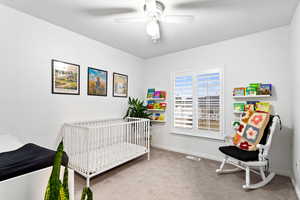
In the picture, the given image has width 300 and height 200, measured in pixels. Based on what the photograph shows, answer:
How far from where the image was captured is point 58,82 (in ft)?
7.39

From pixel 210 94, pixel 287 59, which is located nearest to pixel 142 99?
pixel 210 94

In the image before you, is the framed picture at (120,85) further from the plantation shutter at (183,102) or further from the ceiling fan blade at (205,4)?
the ceiling fan blade at (205,4)

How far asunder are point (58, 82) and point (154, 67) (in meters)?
2.29

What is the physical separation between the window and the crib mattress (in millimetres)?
1156

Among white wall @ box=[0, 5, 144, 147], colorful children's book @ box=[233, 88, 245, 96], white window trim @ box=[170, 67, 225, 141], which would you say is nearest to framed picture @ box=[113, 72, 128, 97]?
white wall @ box=[0, 5, 144, 147]

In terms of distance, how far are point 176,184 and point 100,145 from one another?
150cm

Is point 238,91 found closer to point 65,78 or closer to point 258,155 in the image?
point 258,155

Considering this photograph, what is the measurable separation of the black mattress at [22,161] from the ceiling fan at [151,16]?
65.2 inches

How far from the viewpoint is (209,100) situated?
9.53 ft

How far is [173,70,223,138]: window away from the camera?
281 cm

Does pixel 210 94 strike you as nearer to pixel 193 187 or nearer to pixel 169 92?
pixel 169 92

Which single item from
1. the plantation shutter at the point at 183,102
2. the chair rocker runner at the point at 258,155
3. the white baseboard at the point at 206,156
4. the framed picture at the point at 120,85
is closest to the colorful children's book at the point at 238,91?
the chair rocker runner at the point at 258,155

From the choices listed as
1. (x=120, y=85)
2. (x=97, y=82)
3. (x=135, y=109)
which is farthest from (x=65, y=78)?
(x=135, y=109)

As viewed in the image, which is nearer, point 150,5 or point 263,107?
point 150,5
